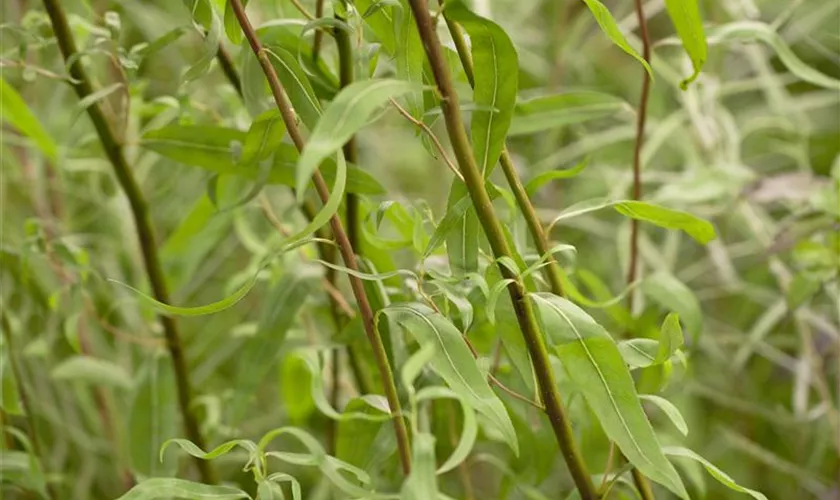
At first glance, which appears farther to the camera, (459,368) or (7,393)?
(7,393)

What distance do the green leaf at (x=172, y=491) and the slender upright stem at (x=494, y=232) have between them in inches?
5.4

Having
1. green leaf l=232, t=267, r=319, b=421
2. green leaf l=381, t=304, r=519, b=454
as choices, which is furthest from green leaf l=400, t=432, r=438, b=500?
green leaf l=232, t=267, r=319, b=421

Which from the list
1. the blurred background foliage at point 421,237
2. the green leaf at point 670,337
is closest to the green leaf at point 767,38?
the blurred background foliage at point 421,237

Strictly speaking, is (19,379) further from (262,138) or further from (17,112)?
(262,138)

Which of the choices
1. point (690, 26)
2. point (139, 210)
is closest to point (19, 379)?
point (139, 210)

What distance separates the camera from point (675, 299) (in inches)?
23.5

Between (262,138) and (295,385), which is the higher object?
(262,138)

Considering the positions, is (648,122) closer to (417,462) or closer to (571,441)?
(571,441)

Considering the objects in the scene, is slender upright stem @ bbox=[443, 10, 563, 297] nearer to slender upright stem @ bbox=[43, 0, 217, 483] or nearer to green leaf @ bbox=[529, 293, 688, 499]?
green leaf @ bbox=[529, 293, 688, 499]

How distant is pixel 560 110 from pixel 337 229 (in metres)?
0.22

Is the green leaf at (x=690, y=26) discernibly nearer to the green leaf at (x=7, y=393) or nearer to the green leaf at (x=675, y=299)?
the green leaf at (x=675, y=299)

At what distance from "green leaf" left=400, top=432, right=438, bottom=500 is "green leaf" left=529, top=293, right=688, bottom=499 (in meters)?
0.09

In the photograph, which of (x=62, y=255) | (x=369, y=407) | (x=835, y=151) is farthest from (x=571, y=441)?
(x=835, y=151)

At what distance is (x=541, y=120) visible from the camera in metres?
0.57
